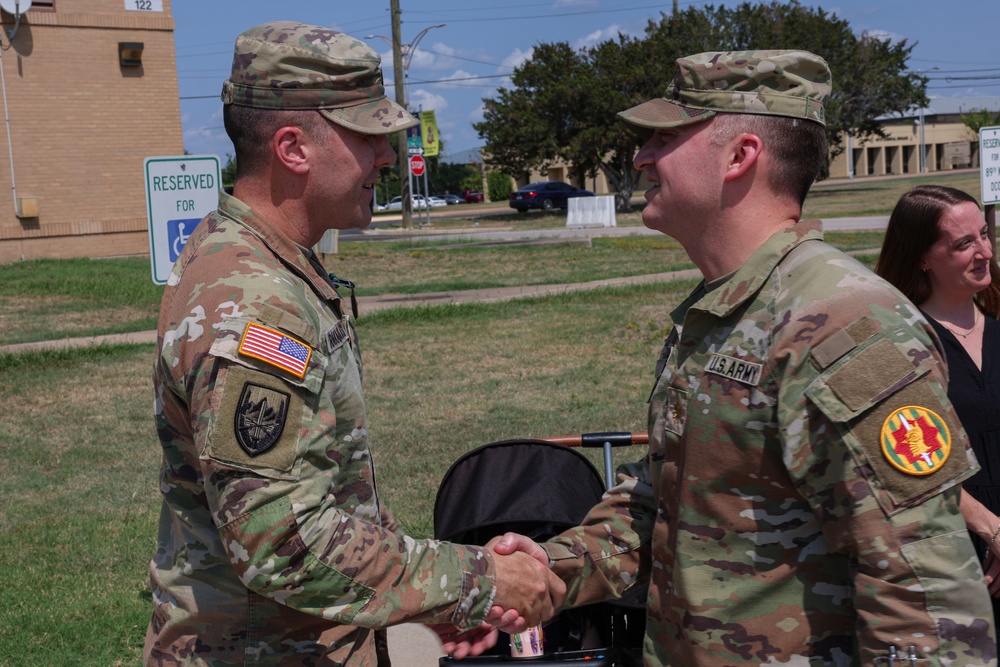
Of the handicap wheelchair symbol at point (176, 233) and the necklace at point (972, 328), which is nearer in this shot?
the necklace at point (972, 328)

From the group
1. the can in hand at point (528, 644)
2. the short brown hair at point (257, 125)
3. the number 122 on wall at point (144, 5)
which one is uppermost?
the number 122 on wall at point (144, 5)

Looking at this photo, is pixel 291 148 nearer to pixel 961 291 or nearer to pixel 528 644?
pixel 528 644

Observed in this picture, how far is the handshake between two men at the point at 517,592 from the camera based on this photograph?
2490mm

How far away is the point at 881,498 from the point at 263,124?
1546mm

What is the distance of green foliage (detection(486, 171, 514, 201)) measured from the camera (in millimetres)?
74050

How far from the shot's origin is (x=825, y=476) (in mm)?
1967

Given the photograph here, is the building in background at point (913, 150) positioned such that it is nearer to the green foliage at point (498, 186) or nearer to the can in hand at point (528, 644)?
the green foliage at point (498, 186)

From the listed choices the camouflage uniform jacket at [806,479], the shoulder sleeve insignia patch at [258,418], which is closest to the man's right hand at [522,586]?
the camouflage uniform jacket at [806,479]

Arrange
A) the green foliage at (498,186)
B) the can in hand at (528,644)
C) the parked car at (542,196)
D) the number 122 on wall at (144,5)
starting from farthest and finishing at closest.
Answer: the green foliage at (498,186)
the parked car at (542,196)
the number 122 on wall at (144,5)
the can in hand at (528,644)

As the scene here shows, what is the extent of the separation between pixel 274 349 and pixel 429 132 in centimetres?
4201

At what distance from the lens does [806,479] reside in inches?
78.8

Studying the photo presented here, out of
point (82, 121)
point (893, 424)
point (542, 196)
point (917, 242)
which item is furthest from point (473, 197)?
point (893, 424)

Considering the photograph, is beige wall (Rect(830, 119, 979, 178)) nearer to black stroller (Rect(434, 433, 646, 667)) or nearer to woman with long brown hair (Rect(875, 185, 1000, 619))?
woman with long brown hair (Rect(875, 185, 1000, 619))

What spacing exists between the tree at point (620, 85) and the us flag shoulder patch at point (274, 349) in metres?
40.5
